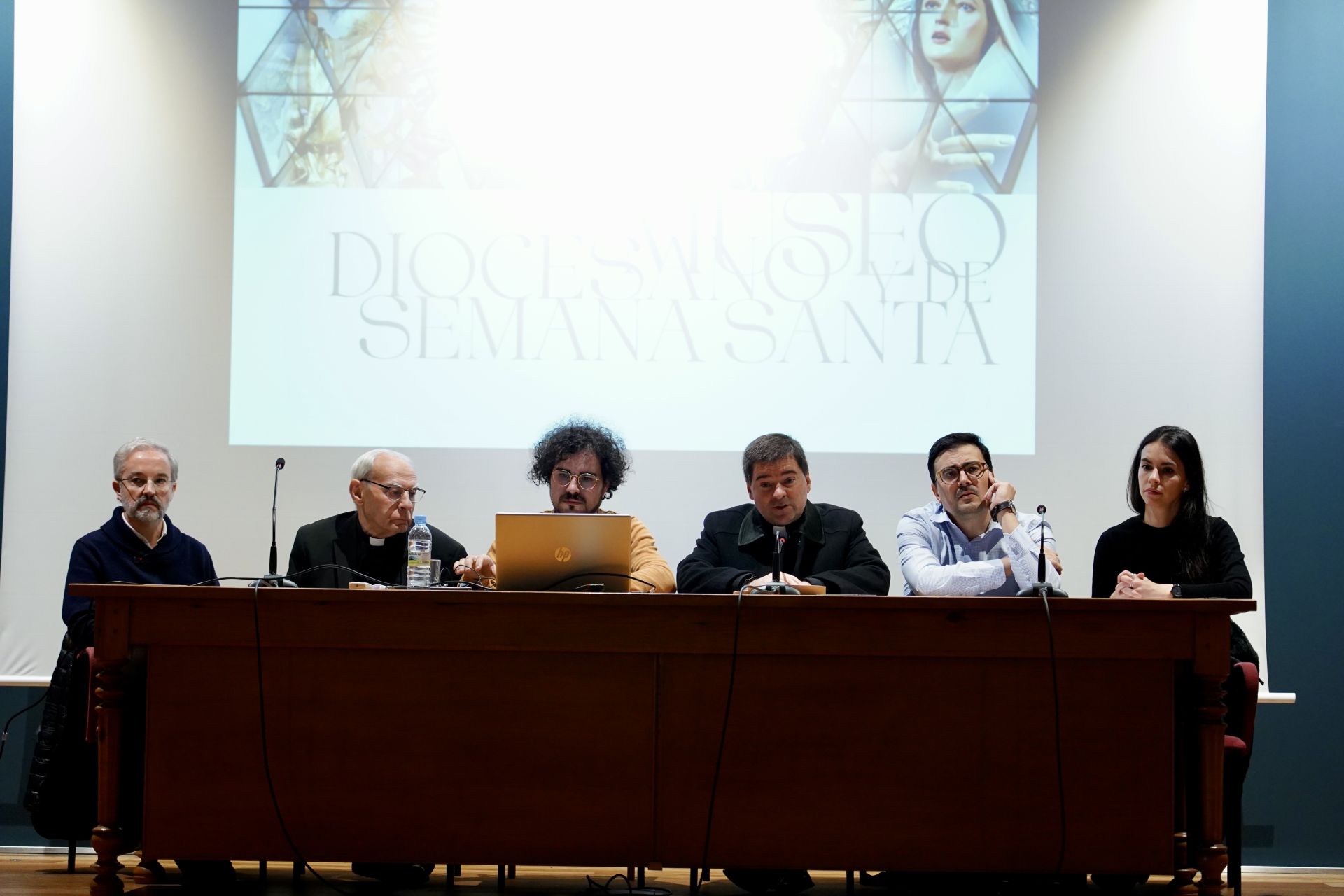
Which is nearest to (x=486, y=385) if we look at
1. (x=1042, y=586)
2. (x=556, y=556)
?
(x=556, y=556)

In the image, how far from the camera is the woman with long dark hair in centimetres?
324

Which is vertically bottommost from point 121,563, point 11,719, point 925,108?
point 11,719

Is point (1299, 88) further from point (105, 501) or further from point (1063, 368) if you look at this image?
point (105, 501)

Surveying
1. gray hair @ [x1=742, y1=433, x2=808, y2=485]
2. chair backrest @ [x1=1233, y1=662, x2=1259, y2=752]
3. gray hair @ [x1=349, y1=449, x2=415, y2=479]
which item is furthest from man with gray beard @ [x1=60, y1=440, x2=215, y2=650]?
chair backrest @ [x1=1233, y1=662, x2=1259, y2=752]

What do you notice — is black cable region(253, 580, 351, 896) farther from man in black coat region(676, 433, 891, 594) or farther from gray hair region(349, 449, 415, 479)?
man in black coat region(676, 433, 891, 594)

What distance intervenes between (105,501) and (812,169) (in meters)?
2.66

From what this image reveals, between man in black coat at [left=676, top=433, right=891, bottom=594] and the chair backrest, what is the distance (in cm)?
95

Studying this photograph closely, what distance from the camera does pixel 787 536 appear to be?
3.30 meters

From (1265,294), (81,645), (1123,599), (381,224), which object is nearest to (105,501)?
(81,645)

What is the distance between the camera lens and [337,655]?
249 cm

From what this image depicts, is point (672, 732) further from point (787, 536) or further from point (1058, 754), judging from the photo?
point (787, 536)

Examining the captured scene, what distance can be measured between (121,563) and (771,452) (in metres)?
1.97

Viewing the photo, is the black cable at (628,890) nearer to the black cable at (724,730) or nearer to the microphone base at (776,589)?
the black cable at (724,730)

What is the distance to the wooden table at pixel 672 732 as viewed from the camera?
242 cm
